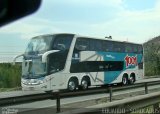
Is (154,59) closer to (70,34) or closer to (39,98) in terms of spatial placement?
(70,34)

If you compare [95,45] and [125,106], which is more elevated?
[95,45]

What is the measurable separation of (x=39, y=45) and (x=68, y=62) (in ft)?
6.59

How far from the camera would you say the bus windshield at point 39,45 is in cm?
2302

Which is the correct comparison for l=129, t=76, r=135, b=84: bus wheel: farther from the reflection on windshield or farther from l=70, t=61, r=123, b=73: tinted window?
the reflection on windshield

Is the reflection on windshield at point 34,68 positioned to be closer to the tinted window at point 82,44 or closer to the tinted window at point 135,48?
the tinted window at point 82,44

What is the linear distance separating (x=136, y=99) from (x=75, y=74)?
16.0 meters

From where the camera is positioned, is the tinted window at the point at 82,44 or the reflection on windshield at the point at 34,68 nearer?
the reflection on windshield at the point at 34,68

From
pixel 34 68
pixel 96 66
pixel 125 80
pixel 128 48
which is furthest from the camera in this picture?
pixel 125 80

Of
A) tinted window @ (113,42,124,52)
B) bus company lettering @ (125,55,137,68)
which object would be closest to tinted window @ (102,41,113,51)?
tinted window @ (113,42,124,52)

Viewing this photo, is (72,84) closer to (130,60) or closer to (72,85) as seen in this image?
(72,85)

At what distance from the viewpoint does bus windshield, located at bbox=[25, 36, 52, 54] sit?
906 inches

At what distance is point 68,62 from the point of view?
2394cm

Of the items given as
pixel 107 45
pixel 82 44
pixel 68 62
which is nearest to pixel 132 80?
pixel 107 45

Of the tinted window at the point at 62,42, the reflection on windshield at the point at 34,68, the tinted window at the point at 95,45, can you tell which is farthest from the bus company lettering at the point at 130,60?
the reflection on windshield at the point at 34,68
